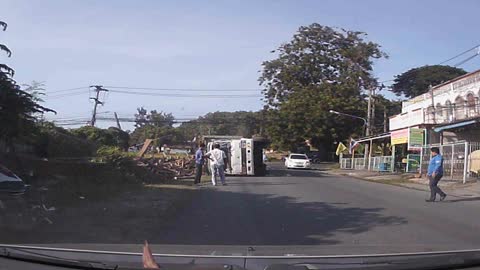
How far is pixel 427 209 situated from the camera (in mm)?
13844

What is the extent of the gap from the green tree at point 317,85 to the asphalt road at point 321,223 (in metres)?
44.2

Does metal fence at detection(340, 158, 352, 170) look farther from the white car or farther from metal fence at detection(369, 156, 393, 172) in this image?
metal fence at detection(369, 156, 393, 172)

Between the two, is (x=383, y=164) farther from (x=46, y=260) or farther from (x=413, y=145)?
(x=46, y=260)

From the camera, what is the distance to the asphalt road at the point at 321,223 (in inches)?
340

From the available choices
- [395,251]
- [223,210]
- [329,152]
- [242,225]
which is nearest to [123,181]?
[223,210]

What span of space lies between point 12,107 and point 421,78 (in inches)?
2661

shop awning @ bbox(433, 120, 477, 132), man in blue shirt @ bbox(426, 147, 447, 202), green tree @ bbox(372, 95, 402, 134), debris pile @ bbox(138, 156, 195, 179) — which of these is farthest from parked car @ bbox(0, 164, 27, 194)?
green tree @ bbox(372, 95, 402, 134)

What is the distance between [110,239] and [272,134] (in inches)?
2173

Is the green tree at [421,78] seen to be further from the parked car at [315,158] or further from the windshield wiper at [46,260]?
the windshield wiper at [46,260]

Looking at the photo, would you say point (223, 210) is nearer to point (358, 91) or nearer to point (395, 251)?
point (395, 251)

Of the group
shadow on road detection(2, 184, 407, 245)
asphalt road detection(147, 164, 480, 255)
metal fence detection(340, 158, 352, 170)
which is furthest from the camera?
metal fence detection(340, 158, 352, 170)

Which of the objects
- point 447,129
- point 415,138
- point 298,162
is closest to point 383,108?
point 298,162

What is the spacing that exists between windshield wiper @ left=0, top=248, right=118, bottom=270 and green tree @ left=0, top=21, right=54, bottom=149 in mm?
8520

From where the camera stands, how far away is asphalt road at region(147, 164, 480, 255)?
8648mm
